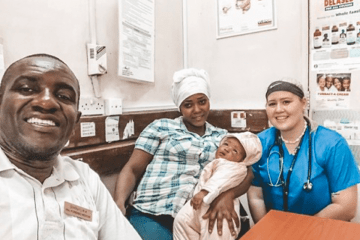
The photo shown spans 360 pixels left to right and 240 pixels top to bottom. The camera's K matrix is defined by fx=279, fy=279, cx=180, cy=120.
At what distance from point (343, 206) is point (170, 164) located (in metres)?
0.96

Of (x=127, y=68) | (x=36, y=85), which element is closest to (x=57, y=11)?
(x=127, y=68)

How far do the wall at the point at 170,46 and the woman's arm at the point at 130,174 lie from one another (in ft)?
1.27

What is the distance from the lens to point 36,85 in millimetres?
861

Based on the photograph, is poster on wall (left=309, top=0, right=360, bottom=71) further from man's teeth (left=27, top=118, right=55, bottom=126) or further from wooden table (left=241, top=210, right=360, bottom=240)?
man's teeth (left=27, top=118, right=55, bottom=126)

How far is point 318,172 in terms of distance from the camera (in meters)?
1.46

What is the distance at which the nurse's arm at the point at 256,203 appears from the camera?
1591 mm


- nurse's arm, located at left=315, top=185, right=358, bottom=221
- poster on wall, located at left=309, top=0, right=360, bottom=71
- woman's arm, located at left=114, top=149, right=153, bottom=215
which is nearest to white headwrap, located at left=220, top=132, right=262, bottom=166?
nurse's arm, located at left=315, top=185, right=358, bottom=221

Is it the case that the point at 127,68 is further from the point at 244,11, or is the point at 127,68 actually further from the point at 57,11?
the point at 244,11

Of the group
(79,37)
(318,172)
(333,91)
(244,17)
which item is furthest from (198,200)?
(244,17)

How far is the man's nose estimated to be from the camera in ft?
2.75

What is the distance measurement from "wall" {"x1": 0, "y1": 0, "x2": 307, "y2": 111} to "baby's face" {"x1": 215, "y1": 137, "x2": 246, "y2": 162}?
2.36 ft

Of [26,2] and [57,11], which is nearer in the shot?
[26,2]

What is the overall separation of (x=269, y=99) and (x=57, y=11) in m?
1.29

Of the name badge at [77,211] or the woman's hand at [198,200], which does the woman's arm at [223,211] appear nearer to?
the woman's hand at [198,200]
